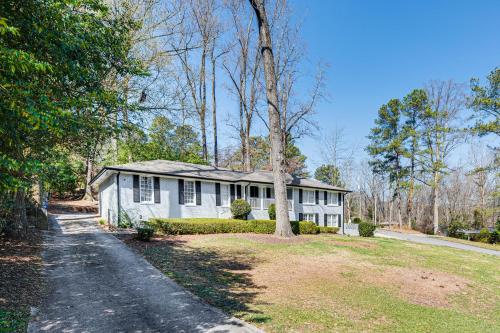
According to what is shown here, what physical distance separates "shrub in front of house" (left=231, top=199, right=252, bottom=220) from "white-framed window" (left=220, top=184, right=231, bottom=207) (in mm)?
850

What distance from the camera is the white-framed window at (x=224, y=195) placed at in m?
21.0

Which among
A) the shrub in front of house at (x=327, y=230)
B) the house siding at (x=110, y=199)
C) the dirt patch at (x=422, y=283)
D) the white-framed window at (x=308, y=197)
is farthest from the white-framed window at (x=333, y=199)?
the house siding at (x=110, y=199)

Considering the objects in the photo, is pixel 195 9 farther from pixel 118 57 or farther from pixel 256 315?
pixel 256 315

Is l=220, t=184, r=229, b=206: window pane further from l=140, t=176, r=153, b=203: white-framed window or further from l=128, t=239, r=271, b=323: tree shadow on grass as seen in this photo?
l=128, t=239, r=271, b=323: tree shadow on grass

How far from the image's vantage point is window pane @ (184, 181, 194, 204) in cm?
1947

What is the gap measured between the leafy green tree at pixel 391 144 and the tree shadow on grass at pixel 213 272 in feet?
110

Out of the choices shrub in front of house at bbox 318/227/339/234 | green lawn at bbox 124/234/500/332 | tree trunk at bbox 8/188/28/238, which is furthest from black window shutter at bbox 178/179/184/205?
shrub in front of house at bbox 318/227/339/234

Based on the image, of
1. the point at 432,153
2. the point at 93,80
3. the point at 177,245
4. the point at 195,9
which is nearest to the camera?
the point at 93,80

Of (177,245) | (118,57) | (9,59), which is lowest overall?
(177,245)

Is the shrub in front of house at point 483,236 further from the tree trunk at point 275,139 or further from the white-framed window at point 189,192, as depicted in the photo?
the white-framed window at point 189,192

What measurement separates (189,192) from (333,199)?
1525 centimetres

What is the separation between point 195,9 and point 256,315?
27.9 m

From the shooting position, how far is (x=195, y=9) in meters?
27.1

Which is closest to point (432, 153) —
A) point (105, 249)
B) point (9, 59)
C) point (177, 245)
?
point (177, 245)
